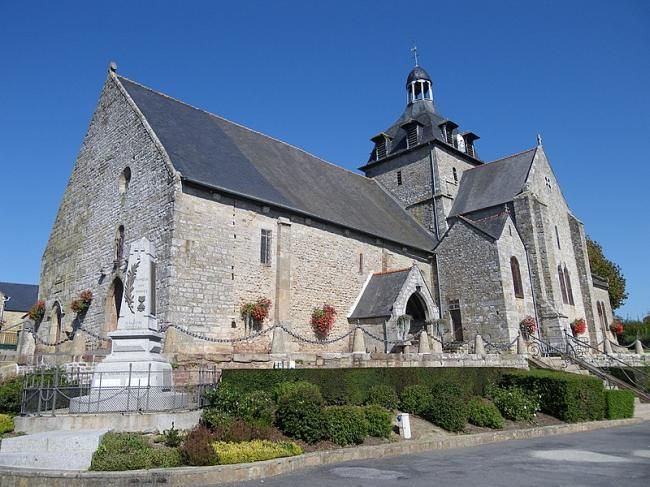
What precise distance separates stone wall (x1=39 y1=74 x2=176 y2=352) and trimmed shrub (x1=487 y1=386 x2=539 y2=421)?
9.89 metres

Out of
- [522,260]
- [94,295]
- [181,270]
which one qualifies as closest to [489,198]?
[522,260]

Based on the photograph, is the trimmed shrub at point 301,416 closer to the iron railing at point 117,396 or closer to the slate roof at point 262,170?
the iron railing at point 117,396

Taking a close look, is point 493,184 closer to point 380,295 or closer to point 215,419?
point 380,295

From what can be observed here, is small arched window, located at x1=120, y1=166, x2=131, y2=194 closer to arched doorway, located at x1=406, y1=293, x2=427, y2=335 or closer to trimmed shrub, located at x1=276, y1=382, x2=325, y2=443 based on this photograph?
trimmed shrub, located at x1=276, y1=382, x2=325, y2=443

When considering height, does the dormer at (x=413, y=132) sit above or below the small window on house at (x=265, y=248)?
above

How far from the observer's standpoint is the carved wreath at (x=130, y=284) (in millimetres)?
10047

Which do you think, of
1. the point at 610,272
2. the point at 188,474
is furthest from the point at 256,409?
the point at 610,272

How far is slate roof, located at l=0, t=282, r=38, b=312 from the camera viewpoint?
1727 inches

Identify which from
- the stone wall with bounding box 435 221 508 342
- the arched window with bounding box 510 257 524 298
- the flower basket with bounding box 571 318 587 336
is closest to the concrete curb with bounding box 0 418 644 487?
the stone wall with bounding box 435 221 508 342

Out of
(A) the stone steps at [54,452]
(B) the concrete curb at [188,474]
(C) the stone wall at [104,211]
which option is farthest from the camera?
(C) the stone wall at [104,211]

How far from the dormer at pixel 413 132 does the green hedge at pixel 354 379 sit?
2004cm

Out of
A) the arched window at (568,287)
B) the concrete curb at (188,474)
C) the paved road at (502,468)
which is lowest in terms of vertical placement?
the paved road at (502,468)

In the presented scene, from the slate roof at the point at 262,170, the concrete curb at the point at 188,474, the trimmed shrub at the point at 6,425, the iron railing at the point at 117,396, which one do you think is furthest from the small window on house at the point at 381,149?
the trimmed shrub at the point at 6,425

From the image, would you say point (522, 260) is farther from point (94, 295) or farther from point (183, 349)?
point (94, 295)
